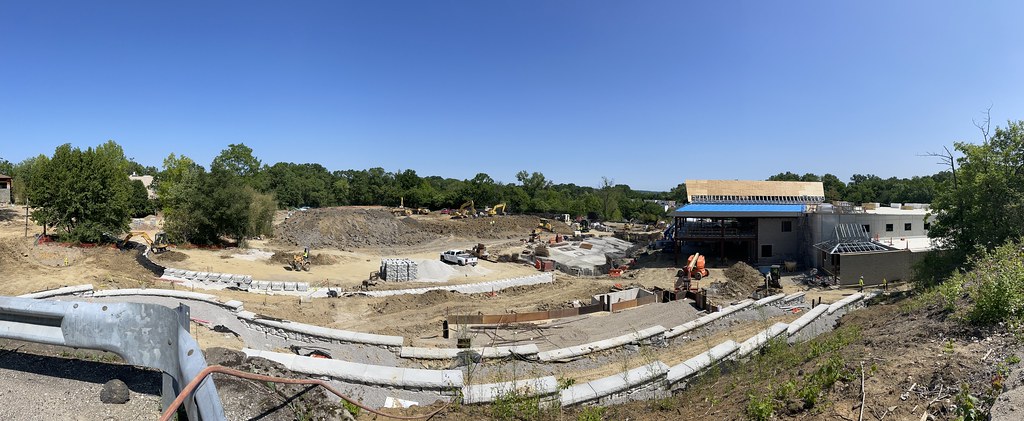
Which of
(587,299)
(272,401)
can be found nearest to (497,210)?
(587,299)

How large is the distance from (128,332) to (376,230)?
53.7 meters

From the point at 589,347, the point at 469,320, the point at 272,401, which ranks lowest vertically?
the point at 469,320

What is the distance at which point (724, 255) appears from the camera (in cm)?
3697

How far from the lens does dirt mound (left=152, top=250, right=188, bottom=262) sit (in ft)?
101

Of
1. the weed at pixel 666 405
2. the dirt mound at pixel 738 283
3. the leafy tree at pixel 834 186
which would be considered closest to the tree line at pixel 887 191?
the leafy tree at pixel 834 186

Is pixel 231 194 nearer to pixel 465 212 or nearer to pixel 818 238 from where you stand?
pixel 465 212

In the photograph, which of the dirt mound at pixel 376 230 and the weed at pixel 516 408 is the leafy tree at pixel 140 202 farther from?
the weed at pixel 516 408

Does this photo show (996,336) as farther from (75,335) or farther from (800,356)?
(75,335)

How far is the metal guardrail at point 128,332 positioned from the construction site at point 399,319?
2 cm

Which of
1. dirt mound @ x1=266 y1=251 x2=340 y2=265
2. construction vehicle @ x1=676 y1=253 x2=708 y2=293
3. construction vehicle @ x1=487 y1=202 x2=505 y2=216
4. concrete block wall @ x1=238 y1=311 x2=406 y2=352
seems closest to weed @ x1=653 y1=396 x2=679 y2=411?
concrete block wall @ x1=238 y1=311 x2=406 y2=352

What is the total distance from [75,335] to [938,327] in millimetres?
11603

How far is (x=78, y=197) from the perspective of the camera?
3152cm

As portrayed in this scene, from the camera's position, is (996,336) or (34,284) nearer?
(996,336)

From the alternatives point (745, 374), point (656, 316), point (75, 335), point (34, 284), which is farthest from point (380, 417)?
point (34, 284)
